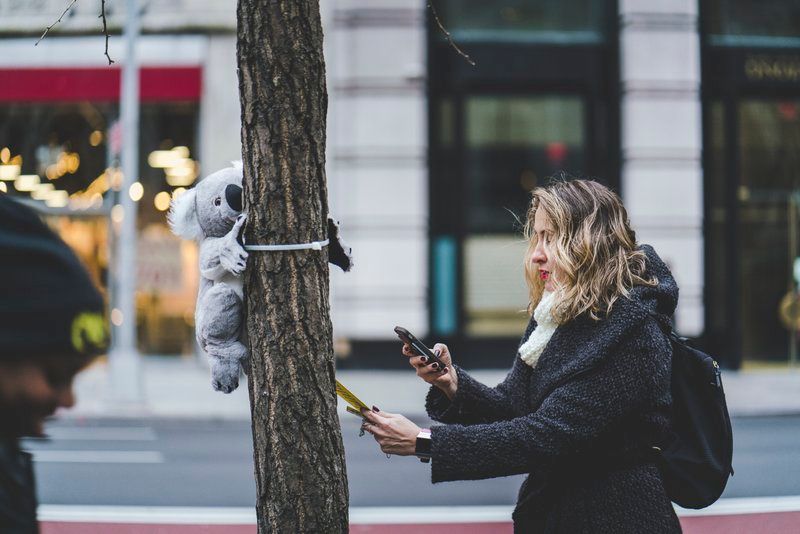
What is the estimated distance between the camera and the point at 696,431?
2.61 m

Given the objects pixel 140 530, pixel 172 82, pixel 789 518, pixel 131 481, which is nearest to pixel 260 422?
pixel 140 530

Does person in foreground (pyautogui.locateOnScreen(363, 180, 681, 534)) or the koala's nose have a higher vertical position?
the koala's nose

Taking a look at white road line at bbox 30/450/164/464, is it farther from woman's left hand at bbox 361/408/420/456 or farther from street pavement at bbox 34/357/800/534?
woman's left hand at bbox 361/408/420/456

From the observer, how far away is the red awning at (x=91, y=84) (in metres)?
15.8

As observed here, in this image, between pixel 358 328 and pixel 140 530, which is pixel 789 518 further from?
pixel 358 328

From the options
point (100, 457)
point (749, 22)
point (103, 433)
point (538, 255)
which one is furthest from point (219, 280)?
point (749, 22)

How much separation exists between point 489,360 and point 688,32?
645 centimetres

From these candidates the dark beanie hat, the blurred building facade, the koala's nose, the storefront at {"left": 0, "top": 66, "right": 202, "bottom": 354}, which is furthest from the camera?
the storefront at {"left": 0, "top": 66, "right": 202, "bottom": 354}

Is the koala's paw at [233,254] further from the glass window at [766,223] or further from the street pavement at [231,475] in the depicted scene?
the glass window at [766,223]

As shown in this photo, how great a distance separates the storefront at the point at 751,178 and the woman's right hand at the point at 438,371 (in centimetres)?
1394

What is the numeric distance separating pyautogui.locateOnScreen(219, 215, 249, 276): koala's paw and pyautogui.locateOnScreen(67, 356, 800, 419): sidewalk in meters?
8.35

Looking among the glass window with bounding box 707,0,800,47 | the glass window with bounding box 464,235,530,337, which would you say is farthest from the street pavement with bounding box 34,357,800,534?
the glass window with bounding box 707,0,800,47

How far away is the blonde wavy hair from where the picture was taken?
2.54 meters

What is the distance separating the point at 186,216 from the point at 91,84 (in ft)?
46.0
